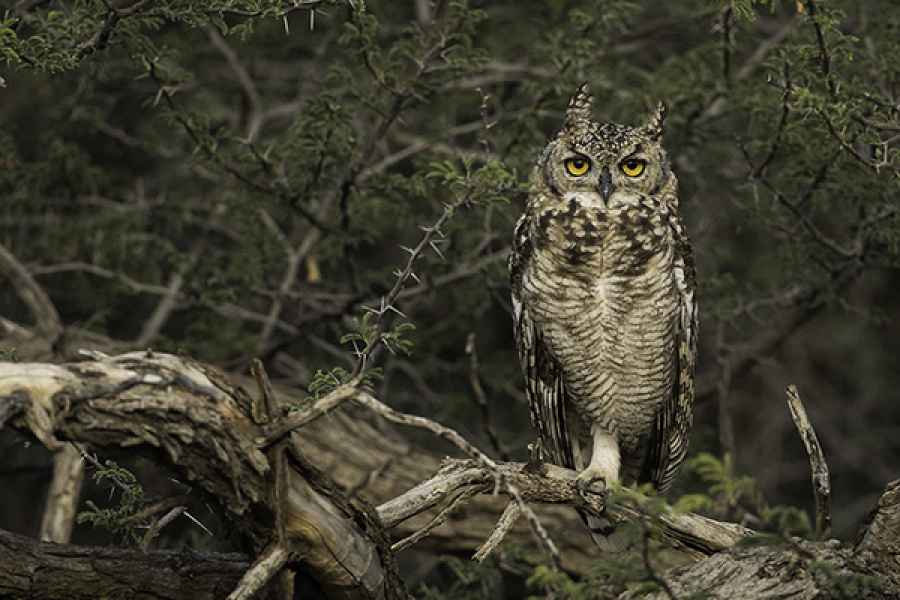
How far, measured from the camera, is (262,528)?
2.48 m

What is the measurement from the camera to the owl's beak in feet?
12.2

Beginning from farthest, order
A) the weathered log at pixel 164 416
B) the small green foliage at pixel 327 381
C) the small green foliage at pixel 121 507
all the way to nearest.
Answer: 1. the small green foliage at pixel 121 507
2. the small green foliage at pixel 327 381
3. the weathered log at pixel 164 416

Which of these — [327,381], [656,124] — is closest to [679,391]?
[656,124]

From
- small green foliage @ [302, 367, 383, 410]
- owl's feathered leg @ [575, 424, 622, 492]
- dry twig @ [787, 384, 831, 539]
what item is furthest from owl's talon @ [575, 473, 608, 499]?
small green foliage @ [302, 367, 383, 410]

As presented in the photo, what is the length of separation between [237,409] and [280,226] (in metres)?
3.28

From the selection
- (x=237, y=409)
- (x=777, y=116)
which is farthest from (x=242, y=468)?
(x=777, y=116)

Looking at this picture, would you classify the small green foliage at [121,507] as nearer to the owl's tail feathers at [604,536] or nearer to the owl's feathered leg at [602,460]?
the owl's feathered leg at [602,460]

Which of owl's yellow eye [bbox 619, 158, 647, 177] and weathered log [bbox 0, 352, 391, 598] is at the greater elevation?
owl's yellow eye [bbox 619, 158, 647, 177]

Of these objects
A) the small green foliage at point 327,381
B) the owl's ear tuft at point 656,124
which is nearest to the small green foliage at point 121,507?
the small green foliage at point 327,381

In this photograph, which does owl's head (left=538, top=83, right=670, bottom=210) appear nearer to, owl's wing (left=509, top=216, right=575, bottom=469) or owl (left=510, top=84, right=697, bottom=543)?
owl (left=510, top=84, right=697, bottom=543)

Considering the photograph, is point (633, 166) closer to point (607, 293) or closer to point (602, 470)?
point (607, 293)

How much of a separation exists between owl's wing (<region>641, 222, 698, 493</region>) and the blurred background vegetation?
189 millimetres

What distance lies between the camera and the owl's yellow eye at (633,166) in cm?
376

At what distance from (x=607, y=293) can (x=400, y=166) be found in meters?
2.09
